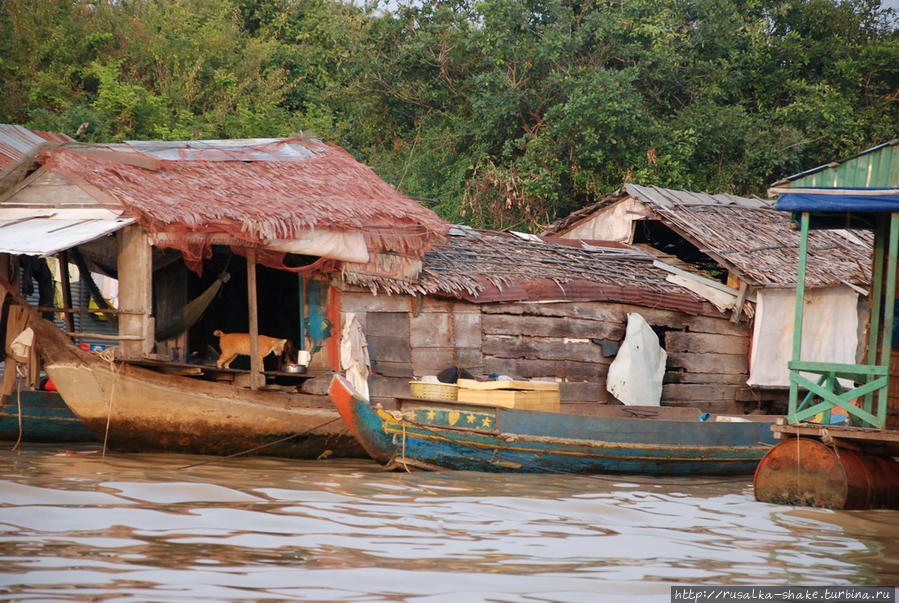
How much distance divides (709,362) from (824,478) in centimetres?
638

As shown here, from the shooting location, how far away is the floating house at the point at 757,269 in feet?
49.4

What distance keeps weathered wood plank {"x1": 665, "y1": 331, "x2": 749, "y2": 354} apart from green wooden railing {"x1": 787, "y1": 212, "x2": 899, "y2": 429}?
4.50 metres

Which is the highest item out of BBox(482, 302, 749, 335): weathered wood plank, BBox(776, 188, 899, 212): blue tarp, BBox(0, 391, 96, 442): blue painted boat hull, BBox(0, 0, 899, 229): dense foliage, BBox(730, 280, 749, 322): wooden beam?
BBox(0, 0, 899, 229): dense foliage

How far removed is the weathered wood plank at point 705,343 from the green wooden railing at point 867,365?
450 cm

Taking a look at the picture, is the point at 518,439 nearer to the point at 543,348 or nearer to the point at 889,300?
the point at 543,348

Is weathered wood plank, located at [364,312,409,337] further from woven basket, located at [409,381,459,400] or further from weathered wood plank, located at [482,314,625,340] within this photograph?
woven basket, located at [409,381,459,400]

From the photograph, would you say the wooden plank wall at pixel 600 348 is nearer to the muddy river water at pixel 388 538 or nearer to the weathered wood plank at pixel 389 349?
the weathered wood plank at pixel 389 349

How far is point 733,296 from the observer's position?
15695 millimetres

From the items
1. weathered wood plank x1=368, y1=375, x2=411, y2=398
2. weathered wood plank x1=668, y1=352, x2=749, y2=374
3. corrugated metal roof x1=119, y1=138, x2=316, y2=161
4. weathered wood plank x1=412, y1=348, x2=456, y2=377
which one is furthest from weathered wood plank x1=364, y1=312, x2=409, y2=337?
weathered wood plank x1=668, y1=352, x2=749, y2=374

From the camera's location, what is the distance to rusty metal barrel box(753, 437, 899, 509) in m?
9.36

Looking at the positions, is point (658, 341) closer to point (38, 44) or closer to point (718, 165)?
point (718, 165)

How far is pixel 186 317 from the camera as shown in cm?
1244

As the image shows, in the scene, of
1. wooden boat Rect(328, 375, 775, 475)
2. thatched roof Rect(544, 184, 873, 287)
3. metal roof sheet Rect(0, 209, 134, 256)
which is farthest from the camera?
thatched roof Rect(544, 184, 873, 287)

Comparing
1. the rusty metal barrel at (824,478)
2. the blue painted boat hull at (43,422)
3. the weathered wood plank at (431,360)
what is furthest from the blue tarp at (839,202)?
the blue painted boat hull at (43,422)
